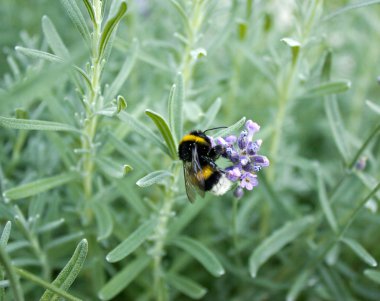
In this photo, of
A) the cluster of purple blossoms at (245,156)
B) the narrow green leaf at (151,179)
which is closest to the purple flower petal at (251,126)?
the cluster of purple blossoms at (245,156)

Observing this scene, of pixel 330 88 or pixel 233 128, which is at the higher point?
pixel 233 128

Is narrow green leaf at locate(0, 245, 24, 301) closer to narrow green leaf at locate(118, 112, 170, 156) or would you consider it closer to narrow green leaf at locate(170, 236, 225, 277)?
narrow green leaf at locate(118, 112, 170, 156)

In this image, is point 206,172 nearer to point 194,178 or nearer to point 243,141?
point 194,178

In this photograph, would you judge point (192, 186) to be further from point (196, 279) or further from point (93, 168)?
point (196, 279)

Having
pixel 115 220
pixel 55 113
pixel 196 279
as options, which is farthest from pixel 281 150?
pixel 55 113

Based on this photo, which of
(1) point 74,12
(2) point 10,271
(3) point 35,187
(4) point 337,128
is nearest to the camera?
(2) point 10,271

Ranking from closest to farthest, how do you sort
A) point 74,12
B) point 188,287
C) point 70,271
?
1. point 70,271
2. point 74,12
3. point 188,287

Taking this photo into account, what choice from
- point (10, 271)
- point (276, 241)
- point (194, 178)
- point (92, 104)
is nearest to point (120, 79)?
point (92, 104)

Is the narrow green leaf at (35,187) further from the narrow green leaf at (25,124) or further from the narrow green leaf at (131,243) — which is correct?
the narrow green leaf at (131,243)
